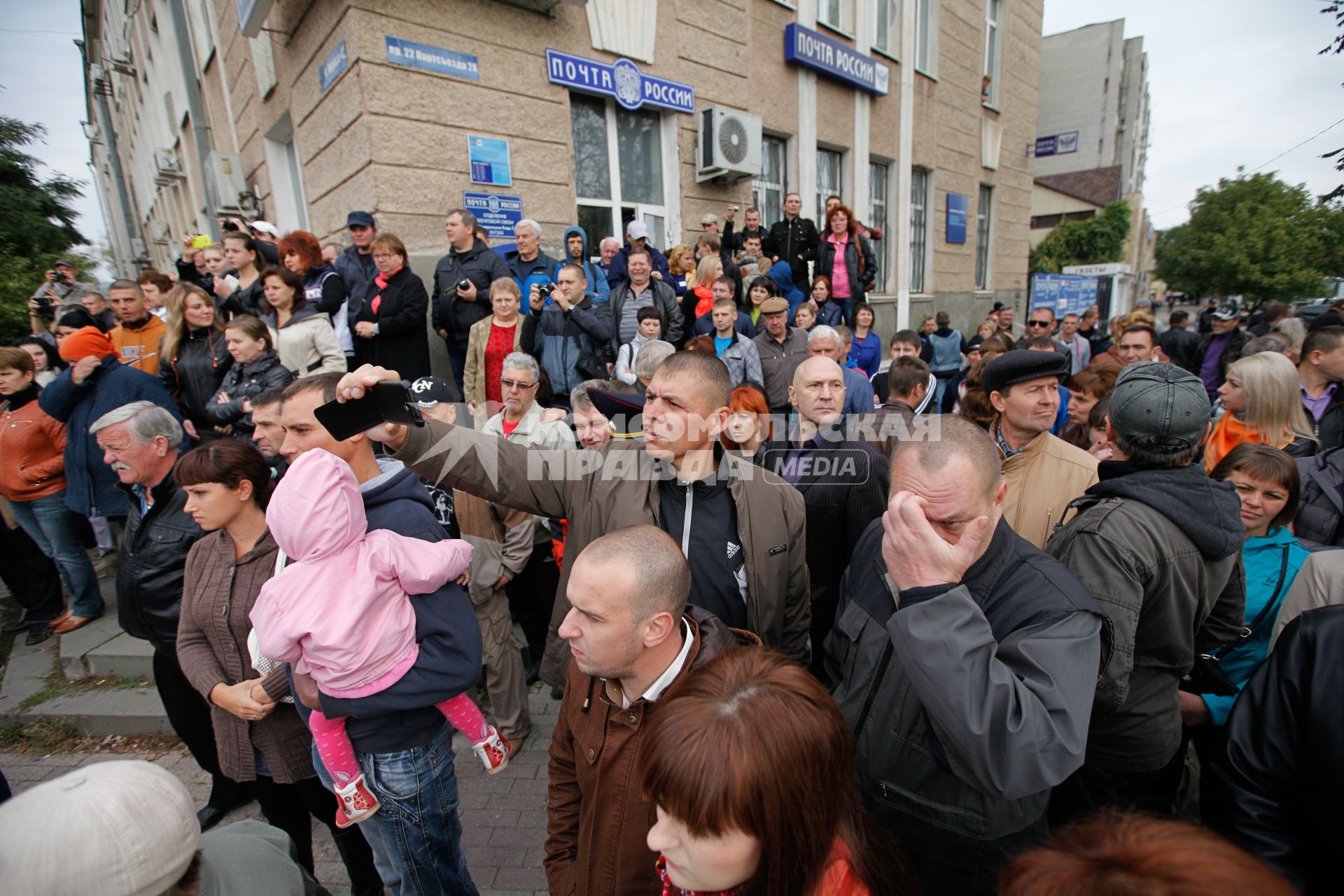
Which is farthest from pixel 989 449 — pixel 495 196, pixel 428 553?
pixel 495 196

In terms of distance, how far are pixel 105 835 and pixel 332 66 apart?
7251mm

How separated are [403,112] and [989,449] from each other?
6.57m

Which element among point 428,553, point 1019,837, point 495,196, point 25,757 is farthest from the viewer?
point 495,196

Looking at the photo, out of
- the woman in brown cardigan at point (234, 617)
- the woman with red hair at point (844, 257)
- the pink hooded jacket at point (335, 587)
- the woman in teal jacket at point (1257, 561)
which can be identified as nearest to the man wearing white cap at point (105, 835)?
the pink hooded jacket at point (335, 587)

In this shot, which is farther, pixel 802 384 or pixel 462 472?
pixel 802 384

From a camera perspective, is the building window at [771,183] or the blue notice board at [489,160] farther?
the building window at [771,183]

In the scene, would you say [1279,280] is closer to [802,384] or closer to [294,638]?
[802,384]

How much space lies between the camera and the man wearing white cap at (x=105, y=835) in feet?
3.18

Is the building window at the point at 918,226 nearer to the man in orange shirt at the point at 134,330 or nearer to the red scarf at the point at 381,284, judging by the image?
the red scarf at the point at 381,284

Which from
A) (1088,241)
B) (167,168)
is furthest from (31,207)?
(1088,241)

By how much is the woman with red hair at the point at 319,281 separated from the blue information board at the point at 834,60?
826cm

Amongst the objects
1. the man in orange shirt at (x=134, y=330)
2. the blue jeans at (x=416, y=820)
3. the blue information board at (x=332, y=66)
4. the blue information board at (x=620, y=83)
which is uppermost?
the blue information board at (x=620, y=83)

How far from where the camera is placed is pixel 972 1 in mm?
13445

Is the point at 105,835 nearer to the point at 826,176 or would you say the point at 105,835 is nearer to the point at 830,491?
the point at 830,491
